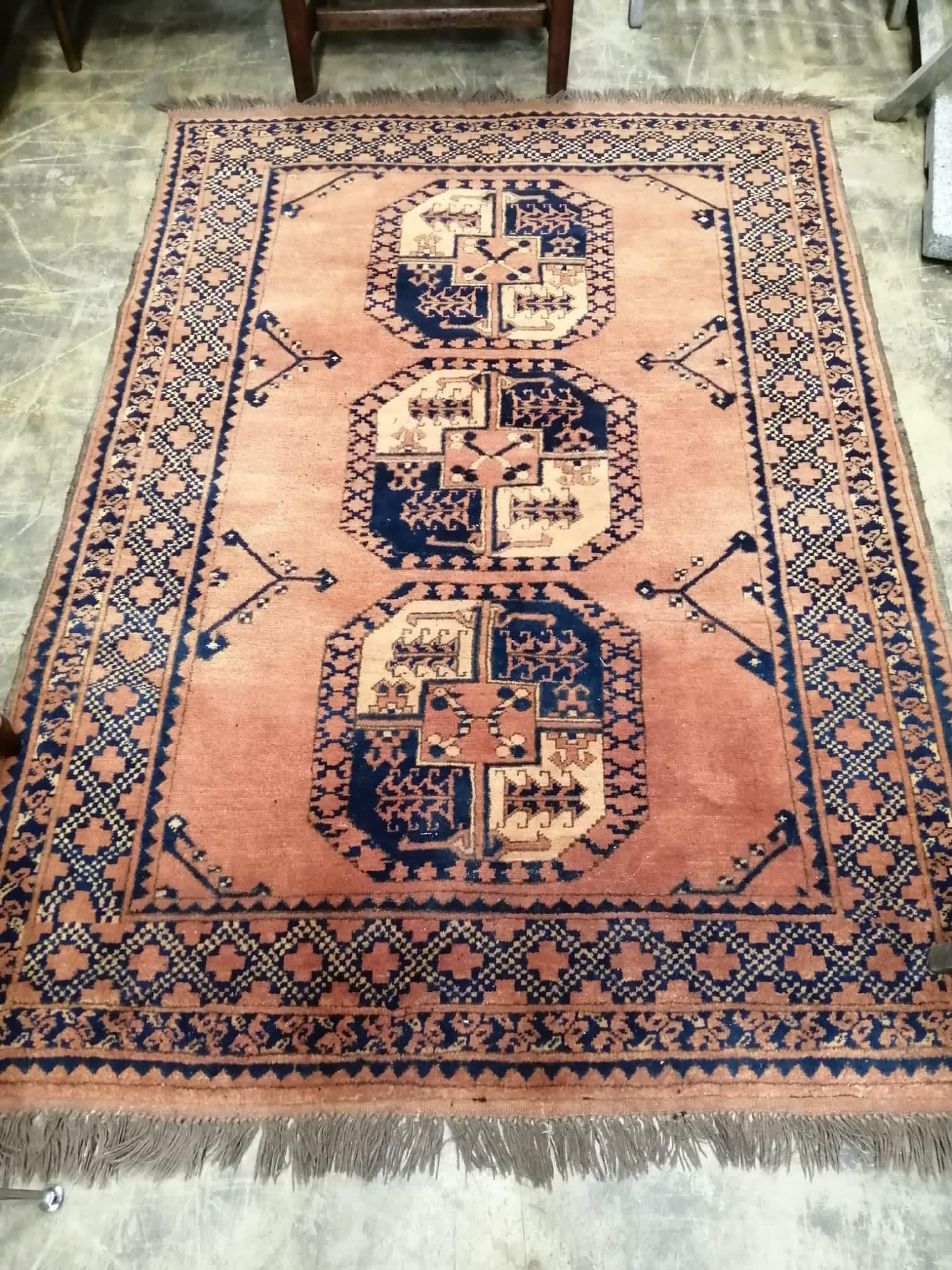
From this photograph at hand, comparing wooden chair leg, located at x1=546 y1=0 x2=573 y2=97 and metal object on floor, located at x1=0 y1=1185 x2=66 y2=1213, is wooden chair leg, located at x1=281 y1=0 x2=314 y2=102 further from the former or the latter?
metal object on floor, located at x1=0 y1=1185 x2=66 y2=1213

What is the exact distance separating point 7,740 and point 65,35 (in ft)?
6.49

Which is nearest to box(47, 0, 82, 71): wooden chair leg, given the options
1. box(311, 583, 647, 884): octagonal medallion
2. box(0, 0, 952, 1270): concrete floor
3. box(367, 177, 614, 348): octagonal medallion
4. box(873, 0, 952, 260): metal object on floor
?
box(0, 0, 952, 1270): concrete floor

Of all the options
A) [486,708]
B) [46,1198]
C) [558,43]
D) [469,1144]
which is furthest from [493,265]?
[46,1198]

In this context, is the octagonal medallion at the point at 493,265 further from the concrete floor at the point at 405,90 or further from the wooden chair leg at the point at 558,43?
the concrete floor at the point at 405,90

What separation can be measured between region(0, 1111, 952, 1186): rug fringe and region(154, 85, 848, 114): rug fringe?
2.25m

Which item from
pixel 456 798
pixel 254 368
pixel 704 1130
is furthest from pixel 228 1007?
pixel 254 368

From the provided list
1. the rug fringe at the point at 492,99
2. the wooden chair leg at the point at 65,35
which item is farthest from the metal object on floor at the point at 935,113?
the wooden chair leg at the point at 65,35

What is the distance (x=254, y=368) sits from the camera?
6.78ft

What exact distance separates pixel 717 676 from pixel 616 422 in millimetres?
570

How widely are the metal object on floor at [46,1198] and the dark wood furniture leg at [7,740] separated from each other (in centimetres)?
61

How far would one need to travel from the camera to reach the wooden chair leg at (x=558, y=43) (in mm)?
2398

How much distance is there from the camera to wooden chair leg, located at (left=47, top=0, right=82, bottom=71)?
256 centimetres

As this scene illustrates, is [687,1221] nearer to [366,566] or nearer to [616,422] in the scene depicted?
[366,566]

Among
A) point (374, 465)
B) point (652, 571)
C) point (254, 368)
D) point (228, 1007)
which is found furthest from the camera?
point (254, 368)
